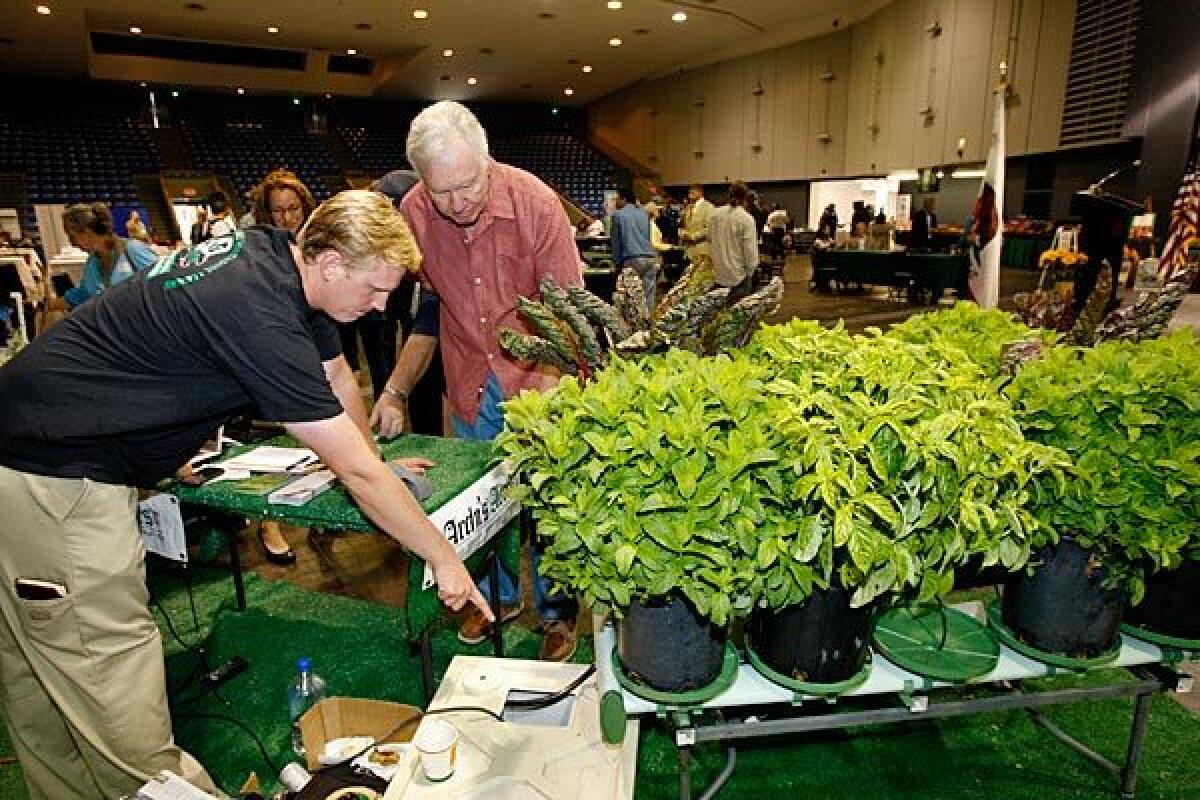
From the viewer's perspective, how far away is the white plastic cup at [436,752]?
3.89 ft

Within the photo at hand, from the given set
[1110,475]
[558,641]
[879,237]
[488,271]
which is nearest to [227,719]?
[558,641]

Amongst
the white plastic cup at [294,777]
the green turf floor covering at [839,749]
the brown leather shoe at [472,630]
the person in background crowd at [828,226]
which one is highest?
the person in background crowd at [828,226]

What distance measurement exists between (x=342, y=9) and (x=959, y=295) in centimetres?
1038

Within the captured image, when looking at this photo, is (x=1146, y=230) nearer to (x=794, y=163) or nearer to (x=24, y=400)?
(x=24, y=400)

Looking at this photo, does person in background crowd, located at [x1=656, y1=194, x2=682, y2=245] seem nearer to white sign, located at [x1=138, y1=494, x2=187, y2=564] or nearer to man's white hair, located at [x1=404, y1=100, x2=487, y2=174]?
man's white hair, located at [x1=404, y1=100, x2=487, y2=174]

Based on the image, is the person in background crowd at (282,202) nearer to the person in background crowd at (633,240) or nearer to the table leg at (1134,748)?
the table leg at (1134,748)

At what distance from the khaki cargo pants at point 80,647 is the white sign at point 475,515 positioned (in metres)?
0.61

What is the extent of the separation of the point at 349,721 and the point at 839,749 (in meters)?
1.25

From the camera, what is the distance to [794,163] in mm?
14117

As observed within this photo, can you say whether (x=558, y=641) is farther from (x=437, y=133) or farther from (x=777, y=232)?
(x=777, y=232)

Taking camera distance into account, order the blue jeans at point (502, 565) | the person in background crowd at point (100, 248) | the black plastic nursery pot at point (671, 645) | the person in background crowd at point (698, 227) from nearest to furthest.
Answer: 1. the black plastic nursery pot at point (671, 645)
2. the blue jeans at point (502, 565)
3. the person in background crowd at point (100, 248)
4. the person in background crowd at point (698, 227)

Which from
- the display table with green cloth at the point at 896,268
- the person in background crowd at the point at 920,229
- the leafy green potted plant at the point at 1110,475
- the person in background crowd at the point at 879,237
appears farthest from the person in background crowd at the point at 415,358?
the person in background crowd at the point at 879,237

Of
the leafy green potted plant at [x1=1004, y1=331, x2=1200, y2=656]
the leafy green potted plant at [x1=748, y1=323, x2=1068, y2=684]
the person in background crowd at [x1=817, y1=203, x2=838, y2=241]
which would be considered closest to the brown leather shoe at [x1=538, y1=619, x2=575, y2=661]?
the leafy green potted plant at [x1=748, y1=323, x2=1068, y2=684]

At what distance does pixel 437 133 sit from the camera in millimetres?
1690
